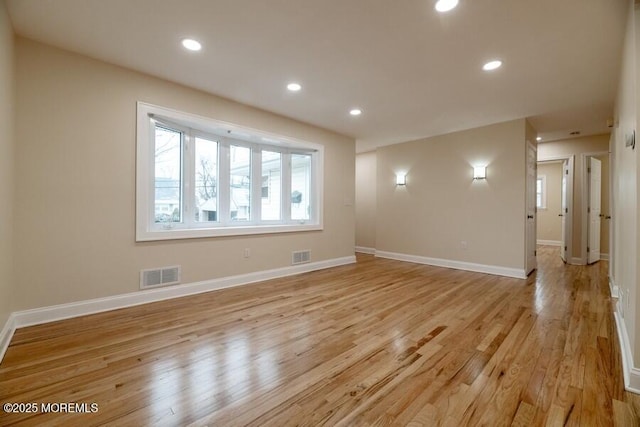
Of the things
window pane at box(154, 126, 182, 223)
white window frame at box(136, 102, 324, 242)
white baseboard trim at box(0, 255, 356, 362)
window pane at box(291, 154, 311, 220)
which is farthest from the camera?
window pane at box(291, 154, 311, 220)

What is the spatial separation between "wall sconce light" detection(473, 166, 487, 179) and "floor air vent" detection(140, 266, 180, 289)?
5.00 meters

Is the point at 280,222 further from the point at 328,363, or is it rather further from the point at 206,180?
the point at 328,363

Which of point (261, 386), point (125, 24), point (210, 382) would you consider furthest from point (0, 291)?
point (125, 24)

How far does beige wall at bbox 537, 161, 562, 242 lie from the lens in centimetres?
820

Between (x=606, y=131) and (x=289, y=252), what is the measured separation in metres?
6.29

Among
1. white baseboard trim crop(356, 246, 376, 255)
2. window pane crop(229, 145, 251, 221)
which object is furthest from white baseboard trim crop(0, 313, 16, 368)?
white baseboard trim crop(356, 246, 376, 255)

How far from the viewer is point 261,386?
1.73 m

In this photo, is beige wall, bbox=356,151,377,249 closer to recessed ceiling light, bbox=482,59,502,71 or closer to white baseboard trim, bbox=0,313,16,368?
recessed ceiling light, bbox=482,59,502,71

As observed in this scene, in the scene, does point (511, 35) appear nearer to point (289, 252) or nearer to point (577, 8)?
point (577, 8)

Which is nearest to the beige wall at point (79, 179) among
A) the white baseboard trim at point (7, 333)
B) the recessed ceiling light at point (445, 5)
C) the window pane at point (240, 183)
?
the white baseboard trim at point (7, 333)

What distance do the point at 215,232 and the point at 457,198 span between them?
14.2 ft

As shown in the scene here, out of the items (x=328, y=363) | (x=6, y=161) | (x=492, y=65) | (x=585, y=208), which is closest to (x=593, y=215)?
(x=585, y=208)

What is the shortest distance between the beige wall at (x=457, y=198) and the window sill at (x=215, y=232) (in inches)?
87.0

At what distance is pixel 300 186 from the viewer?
522 centimetres
